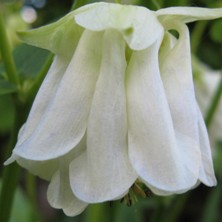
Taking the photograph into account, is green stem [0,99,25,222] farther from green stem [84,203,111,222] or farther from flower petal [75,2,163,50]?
green stem [84,203,111,222]

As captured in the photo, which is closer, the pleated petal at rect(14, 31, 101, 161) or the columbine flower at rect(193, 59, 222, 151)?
the pleated petal at rect(14, 31, 101, 161)

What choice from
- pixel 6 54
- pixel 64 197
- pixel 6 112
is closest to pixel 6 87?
pixel 6 54

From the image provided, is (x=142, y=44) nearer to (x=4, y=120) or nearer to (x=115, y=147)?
(x=115, y=147)

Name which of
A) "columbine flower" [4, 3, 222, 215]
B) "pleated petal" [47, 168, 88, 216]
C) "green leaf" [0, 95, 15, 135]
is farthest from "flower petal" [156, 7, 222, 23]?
"green leaf" [0, 95, 15, 135]

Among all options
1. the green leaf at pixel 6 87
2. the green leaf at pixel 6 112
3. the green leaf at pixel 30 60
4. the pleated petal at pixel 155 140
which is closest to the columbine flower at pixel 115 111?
the pleated petal at pixel 155 140

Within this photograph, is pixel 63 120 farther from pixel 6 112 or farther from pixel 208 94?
pixel 6 112

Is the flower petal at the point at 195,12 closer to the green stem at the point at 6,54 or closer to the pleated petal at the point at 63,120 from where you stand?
the pleated petal at the point at 63,120
